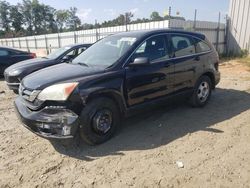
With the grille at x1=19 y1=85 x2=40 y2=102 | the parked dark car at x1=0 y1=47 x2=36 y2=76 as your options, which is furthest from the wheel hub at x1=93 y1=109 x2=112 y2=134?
the parked dark car at x1=0 y1=47 x2=36 y2=76

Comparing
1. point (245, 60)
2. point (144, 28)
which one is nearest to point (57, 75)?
point (144, 28)

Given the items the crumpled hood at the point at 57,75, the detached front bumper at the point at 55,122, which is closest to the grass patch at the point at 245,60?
the crumpled hood at the point at 57,75

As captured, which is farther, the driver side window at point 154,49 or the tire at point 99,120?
the driver side window at point 154,49

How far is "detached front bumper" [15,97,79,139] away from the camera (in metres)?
3.70

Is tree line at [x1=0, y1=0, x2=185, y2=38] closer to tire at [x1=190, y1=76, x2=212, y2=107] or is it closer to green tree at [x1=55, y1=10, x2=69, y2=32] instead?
green tree at [x1=55, y1=10, x2=69, y2=32]

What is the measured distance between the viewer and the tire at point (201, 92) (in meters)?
5.73

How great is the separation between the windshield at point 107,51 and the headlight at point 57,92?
2.81 ft

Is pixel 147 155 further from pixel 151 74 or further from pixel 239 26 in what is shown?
pixel 239 26

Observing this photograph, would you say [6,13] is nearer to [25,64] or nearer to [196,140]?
[25,64]

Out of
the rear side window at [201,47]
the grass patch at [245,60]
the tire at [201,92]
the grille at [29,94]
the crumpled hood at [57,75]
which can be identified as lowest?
the grass patch at [245,60]

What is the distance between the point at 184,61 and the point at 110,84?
1.94 meters

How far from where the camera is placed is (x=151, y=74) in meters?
4.64

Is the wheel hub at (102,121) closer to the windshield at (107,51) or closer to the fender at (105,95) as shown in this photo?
the fender at (105,95)

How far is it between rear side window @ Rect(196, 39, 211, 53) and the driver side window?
3.67 feet
